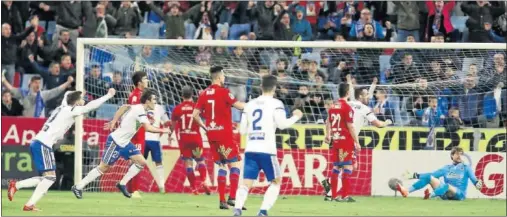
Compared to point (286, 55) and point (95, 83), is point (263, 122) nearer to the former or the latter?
point (95, 83)

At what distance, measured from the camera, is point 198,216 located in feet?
52.3

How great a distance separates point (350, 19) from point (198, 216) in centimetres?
1083

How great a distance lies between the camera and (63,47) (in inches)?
1020

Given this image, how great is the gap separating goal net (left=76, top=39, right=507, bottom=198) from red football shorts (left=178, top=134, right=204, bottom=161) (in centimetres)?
49

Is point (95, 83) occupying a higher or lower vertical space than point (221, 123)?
higher

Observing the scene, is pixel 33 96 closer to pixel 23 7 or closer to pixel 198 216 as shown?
pixel 23 7

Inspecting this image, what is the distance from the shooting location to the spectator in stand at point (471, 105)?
22.5 metres

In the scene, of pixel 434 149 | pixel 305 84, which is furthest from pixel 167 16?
pixel 434 149

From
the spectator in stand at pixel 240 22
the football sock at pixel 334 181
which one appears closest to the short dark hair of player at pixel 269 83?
the football sock at pixel 334 181

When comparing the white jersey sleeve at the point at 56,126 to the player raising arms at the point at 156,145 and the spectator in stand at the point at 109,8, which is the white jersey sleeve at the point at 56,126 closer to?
the player raising arms at the point at 156,145

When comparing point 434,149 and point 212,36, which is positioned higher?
point 212,36

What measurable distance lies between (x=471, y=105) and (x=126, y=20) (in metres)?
7.87

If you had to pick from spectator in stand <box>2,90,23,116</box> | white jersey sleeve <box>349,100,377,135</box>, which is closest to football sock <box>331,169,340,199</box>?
white jersey sleeve <box>349,100,377,135</box>

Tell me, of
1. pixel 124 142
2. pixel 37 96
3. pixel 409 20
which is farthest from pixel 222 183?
pixel 409 20
